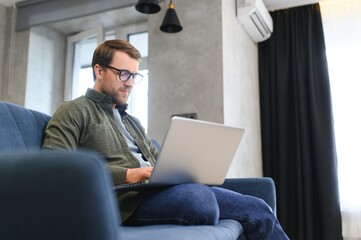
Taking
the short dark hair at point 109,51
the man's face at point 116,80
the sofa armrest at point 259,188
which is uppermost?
the short dark hair at point 109,51

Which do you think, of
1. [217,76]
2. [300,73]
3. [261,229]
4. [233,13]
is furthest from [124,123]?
[300,73]

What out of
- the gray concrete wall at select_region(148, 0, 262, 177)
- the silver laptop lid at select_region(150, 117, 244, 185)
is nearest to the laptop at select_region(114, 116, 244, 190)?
the silver laptop lid at select_region(150, 117, 244, 185)

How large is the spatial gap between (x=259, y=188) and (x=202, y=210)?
695 millimetres

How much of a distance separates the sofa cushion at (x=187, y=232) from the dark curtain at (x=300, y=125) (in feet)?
7.88

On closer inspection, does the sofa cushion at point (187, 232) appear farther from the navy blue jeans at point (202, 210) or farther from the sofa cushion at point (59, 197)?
the sofa cushion at point (59, 197)

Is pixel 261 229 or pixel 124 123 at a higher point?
pixel 124 123

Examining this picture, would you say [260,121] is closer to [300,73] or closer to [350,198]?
[300,73]

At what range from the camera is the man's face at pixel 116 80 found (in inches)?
60.8

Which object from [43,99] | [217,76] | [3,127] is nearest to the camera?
[3,127]

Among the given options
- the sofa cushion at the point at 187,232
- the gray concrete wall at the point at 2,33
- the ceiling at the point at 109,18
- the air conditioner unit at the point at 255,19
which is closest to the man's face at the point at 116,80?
the sofa cushion at the point at 187,232

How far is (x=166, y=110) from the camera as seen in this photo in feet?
10.2

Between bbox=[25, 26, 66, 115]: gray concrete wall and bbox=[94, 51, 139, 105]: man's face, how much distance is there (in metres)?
2.52

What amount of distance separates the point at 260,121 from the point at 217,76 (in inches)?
39.9

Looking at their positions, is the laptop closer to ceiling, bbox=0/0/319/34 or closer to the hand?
the hand
